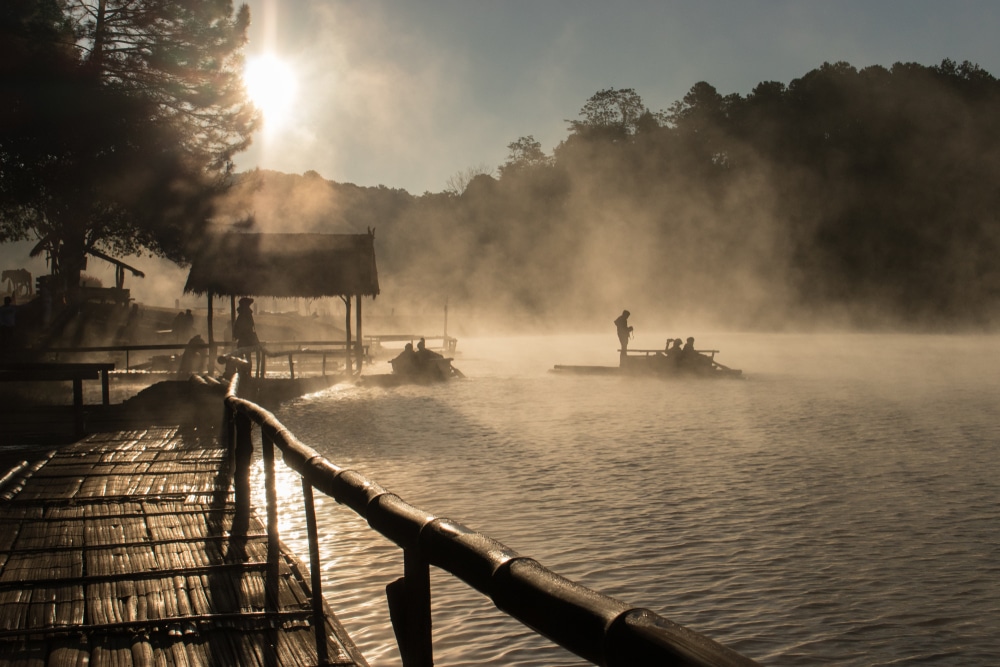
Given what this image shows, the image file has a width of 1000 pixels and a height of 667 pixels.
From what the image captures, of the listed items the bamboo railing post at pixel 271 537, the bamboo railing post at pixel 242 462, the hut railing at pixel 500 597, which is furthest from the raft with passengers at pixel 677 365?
the hut railing at pixel 500 597

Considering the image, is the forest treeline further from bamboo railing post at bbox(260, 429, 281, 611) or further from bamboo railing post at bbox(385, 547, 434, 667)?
bamboo railing post at bbox(385, 547, 434, 667)

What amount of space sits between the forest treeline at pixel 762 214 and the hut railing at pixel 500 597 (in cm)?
5271

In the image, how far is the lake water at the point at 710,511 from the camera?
6164 mm

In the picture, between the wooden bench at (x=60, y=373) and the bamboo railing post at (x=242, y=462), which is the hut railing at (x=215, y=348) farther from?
the bamboo railing post at (x=242, y=462)

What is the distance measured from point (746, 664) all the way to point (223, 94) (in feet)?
99.0

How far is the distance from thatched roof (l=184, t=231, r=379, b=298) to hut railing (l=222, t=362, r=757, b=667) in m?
21.4

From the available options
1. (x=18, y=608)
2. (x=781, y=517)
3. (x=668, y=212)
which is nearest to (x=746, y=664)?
(x=18, y=608)

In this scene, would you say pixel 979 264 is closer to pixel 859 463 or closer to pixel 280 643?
pixel 859 463

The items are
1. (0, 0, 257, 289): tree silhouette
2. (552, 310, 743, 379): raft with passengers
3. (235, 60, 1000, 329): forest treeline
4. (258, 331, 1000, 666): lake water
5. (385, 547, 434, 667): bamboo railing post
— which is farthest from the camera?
(235, 60, 1000, 329): forest treeline

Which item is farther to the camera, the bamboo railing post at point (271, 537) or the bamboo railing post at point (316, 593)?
the bamboo railing post at point (271, 537)

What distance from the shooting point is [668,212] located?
74.0 m

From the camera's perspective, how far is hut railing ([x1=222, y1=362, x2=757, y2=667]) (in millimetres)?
1607

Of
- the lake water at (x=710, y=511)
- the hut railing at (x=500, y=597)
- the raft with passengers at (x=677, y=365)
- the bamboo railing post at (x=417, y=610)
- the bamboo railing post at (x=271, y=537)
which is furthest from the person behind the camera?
the raft with passengers at (x=677, y=365)

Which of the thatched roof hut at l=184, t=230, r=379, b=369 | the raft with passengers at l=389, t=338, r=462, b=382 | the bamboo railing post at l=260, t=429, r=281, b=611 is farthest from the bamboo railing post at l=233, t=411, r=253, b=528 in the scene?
the raft with passengers at l=389, t=338, r=462, b=382
